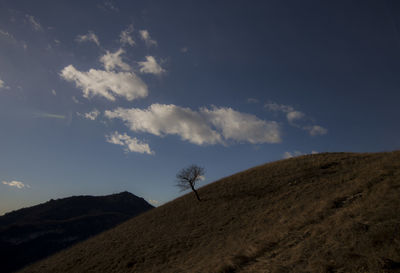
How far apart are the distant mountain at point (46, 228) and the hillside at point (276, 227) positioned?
101615 mm

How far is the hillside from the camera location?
28.2ft

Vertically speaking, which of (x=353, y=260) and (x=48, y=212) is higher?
(x=48, y=212)

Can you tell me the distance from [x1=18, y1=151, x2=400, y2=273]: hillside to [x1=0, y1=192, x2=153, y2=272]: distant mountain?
102 m

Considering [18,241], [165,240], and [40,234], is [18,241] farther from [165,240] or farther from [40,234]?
[165,240]

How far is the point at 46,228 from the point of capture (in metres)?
117

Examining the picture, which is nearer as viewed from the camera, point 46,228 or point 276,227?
point 276,227

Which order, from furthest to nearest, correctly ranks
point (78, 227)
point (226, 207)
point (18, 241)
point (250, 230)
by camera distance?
point (78, 227), point (18, 241), point (226, 207), point (250, 230)

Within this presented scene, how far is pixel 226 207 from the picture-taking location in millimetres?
29531

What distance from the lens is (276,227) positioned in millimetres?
15859

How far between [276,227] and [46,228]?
144 meters

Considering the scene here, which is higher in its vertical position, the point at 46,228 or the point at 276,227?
the point at 46,228

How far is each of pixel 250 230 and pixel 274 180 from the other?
55.0 feet

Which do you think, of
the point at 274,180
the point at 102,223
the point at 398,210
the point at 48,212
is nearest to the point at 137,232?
the point at 274,180

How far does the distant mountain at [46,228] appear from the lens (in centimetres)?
9959
